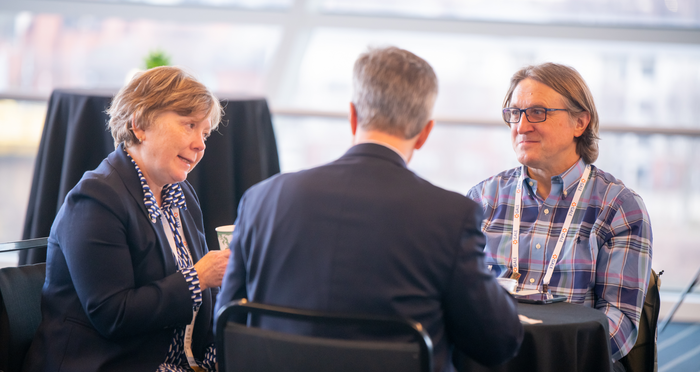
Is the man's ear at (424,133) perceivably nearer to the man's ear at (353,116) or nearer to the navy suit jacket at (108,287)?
the man's ear at (353,116)

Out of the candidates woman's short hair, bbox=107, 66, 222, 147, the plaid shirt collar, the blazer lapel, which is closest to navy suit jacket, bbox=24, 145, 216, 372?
the blazer lapel

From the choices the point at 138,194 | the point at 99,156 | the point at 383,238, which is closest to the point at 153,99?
the point at 138,194

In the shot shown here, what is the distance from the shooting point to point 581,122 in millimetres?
2006

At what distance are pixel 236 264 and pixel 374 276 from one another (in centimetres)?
32

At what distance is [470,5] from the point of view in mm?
4340

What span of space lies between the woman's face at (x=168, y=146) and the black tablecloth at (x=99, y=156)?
3.25 feet

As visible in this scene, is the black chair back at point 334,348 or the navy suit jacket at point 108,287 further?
the navy suit jacket at point 108,287

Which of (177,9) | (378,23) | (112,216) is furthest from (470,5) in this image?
(112,216)

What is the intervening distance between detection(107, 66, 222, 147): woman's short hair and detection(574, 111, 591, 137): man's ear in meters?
1.21

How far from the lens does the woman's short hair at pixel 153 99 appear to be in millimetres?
1582

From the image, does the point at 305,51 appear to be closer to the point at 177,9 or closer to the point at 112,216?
the point at 177,9

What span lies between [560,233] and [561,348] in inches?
20.6

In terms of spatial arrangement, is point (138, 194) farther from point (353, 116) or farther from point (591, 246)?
point (591, 246)

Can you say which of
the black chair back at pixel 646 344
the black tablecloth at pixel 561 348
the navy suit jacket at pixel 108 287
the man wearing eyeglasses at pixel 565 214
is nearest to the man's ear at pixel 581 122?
the man wearing eyeglasses at pixel 565 214
